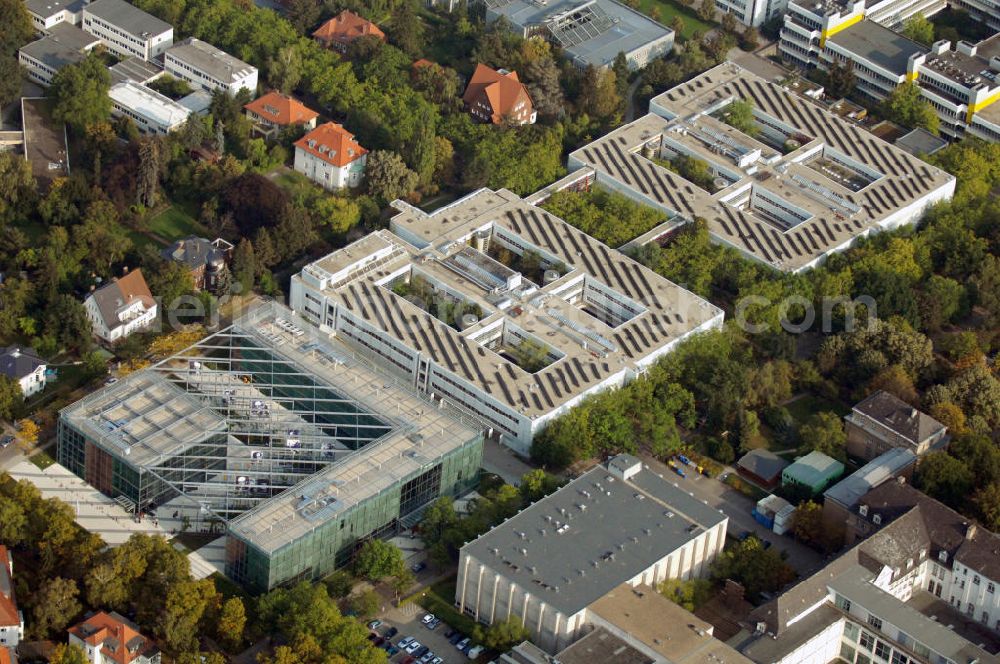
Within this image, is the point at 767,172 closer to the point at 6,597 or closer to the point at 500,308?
the point at 500,308

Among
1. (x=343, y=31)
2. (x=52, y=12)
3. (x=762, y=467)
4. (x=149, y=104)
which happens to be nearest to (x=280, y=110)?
(x=149, y=104)

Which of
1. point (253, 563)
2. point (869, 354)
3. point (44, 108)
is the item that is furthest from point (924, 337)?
point (44, 108)

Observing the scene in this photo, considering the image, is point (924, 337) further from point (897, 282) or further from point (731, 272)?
point (731, 272)

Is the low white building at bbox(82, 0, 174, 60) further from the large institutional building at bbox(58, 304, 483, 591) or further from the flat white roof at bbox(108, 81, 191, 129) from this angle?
the large institutional building at bbox(58, 304, 483, 591)

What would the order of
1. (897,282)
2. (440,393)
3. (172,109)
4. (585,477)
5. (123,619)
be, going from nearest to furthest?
(123,619)
(585,477)
(440,393)
(897,282)
(172,109)

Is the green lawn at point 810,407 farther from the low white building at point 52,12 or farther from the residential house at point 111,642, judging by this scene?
the low white building at point 52,12

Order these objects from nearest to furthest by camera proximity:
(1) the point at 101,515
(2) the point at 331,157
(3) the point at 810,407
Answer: (1) the point at 101,515 < (3) the point at 810,407 < (2) the point at 331,157

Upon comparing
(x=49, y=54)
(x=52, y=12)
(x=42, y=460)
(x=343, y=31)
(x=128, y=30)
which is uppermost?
(x=343, y=31)
